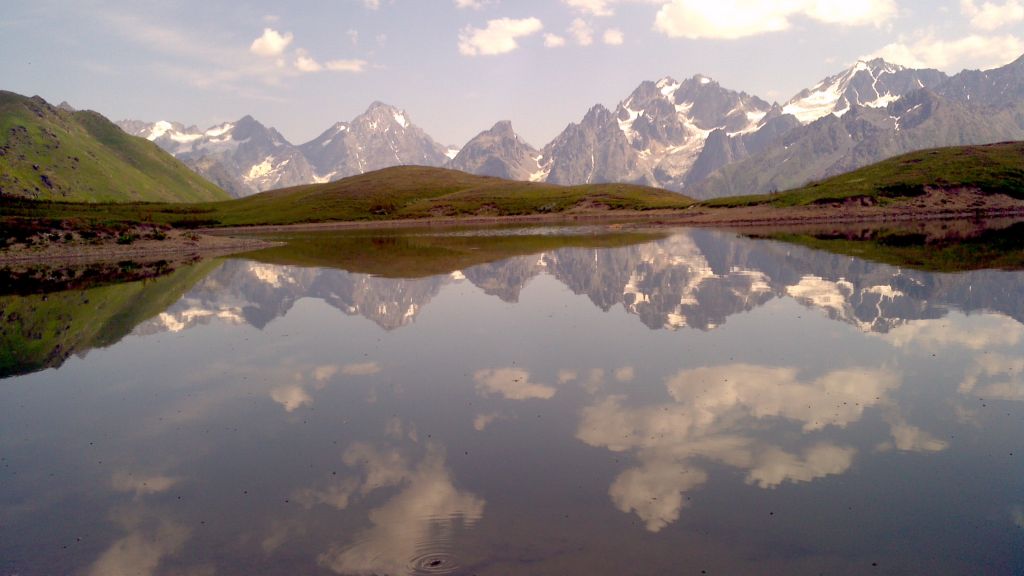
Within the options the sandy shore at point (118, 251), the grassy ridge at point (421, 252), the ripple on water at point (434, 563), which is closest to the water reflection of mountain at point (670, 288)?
the grassy ridge at point (421, 252)

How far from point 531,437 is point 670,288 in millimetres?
33358

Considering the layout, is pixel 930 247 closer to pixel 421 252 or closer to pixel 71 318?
pixel 421 252

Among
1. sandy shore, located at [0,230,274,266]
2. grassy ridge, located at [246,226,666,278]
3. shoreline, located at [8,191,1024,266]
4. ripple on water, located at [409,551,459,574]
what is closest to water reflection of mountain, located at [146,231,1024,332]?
grassy ridge, located at [246,226,666,278]

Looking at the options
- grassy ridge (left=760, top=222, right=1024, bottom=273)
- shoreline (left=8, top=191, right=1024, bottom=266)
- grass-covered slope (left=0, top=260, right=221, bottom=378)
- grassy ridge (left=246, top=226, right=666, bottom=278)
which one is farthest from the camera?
shoreline (left=8, top=191, right=1024, bottom=266)

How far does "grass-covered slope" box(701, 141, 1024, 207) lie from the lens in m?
158

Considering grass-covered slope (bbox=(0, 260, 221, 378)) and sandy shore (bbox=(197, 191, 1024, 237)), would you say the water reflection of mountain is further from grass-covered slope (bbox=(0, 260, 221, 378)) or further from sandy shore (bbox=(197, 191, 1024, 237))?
sandy shore (bbox=(197, 191, 1024, 237))

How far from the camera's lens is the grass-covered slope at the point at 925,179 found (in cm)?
15812

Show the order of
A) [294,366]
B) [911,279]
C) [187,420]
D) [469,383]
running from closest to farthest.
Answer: [187,420] < [469,383] < [294,366] < [911,279]

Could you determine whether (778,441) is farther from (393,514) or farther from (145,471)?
(145,471)

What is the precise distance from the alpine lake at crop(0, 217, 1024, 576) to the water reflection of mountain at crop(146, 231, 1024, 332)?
2.05 feet

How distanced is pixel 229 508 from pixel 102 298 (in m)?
50.7

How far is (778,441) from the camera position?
19516 millimetres

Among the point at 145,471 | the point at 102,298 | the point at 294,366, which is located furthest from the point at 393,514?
the point at 102,298

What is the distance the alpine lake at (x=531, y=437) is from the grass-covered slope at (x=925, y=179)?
126m
